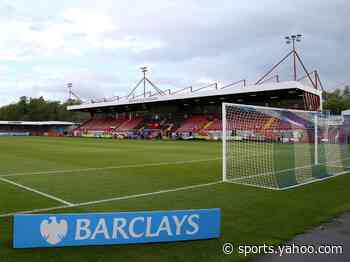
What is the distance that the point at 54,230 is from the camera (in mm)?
4062

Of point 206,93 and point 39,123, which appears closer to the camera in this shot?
point 206,93

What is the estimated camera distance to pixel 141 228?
4.32 meters

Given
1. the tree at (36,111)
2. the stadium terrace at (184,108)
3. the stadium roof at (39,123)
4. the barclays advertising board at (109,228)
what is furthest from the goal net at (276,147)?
the tree at (36,111)

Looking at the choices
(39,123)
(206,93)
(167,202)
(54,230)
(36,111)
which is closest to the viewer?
(54,230)

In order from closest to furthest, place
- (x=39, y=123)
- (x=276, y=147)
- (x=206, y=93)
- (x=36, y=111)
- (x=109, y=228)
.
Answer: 1. (x=109, y=228)
2. (x=276, y=147)
3. (x=206, y=93)
4. (x=39, y=123)
5. (x=36, y=111)

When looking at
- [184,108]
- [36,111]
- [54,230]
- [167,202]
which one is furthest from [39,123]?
[54,230]

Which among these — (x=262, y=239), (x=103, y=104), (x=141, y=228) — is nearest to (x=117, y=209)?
(x=141, y=228)

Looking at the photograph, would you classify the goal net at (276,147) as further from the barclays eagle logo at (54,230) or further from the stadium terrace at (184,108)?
the stadium terrace at (184,108)

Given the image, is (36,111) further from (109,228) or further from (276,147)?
(109,228)

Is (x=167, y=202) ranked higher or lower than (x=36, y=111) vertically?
lower

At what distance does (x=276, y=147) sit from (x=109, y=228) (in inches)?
751

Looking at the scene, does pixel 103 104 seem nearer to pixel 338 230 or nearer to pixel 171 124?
pixel 171 124

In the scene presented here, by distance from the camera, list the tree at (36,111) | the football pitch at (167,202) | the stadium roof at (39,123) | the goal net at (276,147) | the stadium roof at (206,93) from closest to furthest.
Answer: the football pitch at (167,202), the goal net at (276,147), the stadium roof at (206,93), the stadium roof at (39,123), the tree at (36,111)

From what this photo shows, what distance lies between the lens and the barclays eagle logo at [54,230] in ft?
A: 13.1
